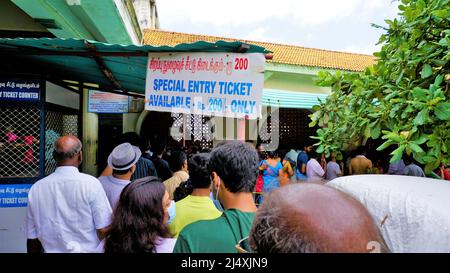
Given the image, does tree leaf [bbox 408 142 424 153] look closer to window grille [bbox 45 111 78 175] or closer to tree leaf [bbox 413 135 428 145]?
tree leaf [bbox 413 135 428 145]

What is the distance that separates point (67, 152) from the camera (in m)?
2.58

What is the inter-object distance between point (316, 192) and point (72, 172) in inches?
81.5

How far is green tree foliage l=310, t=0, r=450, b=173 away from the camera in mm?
2457

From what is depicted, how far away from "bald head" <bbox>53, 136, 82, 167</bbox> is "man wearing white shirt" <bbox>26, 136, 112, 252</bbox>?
0.36ft

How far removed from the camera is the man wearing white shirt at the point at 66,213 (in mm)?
2418

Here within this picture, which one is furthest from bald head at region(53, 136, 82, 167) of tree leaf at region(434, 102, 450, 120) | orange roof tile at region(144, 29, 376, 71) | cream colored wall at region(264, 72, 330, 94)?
orange roof tile at region(144, 29, 376, 71)

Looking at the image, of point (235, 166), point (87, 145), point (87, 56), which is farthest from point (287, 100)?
point (235, 166)

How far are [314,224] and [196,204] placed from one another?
1.49 metres

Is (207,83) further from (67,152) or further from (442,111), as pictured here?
(442,111)

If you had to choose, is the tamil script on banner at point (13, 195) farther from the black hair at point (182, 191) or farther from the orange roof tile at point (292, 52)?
the orange roof tile at point (292, 52)

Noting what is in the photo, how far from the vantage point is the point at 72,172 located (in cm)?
252
